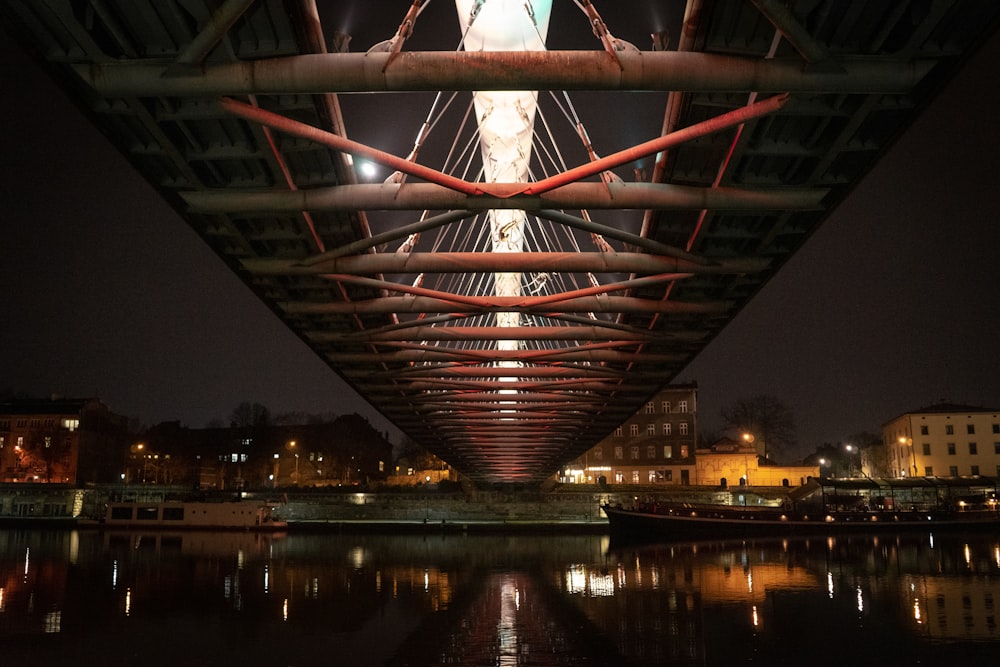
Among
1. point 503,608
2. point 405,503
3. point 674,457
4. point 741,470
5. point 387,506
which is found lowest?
point 503,608

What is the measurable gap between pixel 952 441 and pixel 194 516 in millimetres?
74891

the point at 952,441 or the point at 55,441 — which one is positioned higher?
the point at 55,441

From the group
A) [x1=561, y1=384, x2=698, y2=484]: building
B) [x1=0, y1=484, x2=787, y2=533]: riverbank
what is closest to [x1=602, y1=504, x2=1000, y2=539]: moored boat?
[x1=0, y1=484, x2=787, y2=533]: riverbank

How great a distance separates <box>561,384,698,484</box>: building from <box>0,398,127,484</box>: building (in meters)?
55.5

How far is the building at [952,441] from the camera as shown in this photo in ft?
290

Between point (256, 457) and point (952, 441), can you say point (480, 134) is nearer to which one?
point (952, 441)

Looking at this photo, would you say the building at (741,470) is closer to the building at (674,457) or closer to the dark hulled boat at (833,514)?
the building at (674,457)

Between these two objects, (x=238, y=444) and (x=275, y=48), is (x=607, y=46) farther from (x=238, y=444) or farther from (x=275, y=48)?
(x=238, y=444)

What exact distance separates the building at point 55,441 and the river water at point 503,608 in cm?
6262

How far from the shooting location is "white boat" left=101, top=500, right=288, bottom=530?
2325 inches

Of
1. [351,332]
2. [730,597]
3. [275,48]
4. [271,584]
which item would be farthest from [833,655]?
Answer: [271,584]

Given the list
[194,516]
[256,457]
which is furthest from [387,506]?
[256,457]

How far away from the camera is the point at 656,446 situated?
9725 centimetres

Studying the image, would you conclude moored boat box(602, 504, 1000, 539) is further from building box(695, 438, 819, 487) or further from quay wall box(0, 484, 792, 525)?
building box(695, 438, 819, 487)
